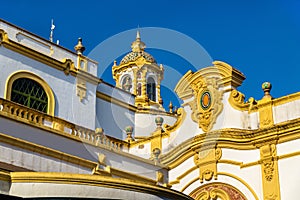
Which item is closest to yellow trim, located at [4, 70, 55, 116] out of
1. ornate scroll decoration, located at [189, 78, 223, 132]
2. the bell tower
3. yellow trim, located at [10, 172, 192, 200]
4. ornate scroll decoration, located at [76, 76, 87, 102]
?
ornate scroll decoration, located at [76, 76, 87, 102]

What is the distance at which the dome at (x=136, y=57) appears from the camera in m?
33.6

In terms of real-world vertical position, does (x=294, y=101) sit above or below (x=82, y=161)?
above

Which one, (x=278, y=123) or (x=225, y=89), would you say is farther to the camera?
(x=225, y=89)

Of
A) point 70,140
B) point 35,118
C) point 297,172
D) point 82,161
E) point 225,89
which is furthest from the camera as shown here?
point 225,89

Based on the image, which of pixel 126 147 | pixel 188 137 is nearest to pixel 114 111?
pixel 126 147

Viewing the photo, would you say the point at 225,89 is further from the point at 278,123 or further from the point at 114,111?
the point at 114,111

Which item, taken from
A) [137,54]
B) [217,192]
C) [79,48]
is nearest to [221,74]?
[217,192]

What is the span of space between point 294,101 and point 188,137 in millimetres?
4638

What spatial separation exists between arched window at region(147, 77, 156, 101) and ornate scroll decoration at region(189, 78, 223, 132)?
11607 millimetres

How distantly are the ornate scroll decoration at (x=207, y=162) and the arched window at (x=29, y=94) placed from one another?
627 cm

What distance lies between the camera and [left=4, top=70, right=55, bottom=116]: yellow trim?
65.9ft

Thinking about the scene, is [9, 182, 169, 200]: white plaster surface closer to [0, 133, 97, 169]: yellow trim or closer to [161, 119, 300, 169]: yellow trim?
Result: [0, 133, 97, 169]: yellow trim

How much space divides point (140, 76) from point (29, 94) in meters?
13.1

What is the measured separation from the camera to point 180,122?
74.2ft
